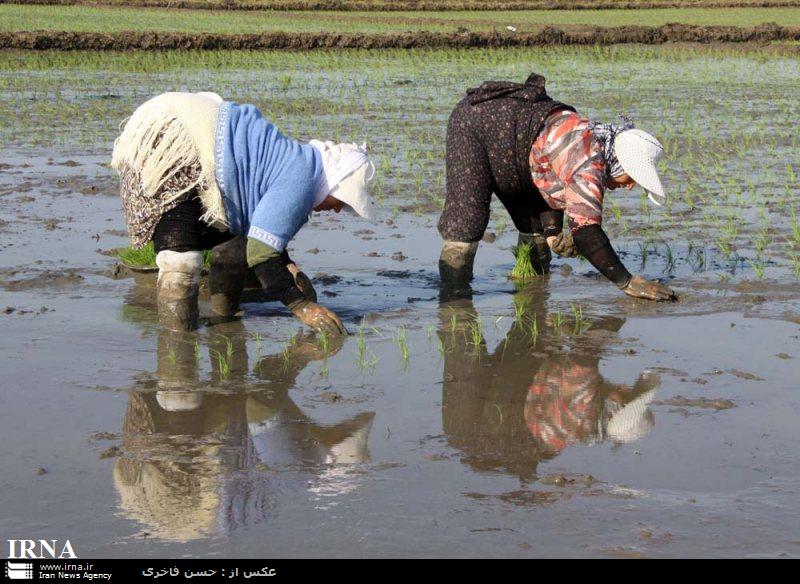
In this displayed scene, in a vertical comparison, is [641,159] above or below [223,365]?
above

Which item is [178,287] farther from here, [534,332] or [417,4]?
[417,4]

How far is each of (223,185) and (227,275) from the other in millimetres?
609

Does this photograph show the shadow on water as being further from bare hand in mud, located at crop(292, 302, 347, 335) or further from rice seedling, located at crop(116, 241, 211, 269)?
rice seedling, located at crop(116, 241, 211, 269)

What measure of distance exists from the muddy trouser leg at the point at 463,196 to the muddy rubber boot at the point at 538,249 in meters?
0.38

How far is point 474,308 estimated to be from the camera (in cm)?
551

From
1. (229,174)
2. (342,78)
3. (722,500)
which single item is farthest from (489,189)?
(342,78)

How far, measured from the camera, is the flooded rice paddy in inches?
121

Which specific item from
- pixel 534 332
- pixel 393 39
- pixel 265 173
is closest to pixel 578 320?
pixel 534 332

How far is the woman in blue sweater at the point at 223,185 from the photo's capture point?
4.77 m

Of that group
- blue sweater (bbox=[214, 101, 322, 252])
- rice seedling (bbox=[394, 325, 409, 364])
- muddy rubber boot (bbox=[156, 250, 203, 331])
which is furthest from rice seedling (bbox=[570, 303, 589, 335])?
muddy rubber boot (bbox=[156, 250, 203, 331])

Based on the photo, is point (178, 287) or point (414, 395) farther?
point (178, 287)

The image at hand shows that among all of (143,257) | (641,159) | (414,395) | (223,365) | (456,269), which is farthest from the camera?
(143,257)

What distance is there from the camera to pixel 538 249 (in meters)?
6.04

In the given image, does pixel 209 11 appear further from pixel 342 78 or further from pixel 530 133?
pixel 530 133
